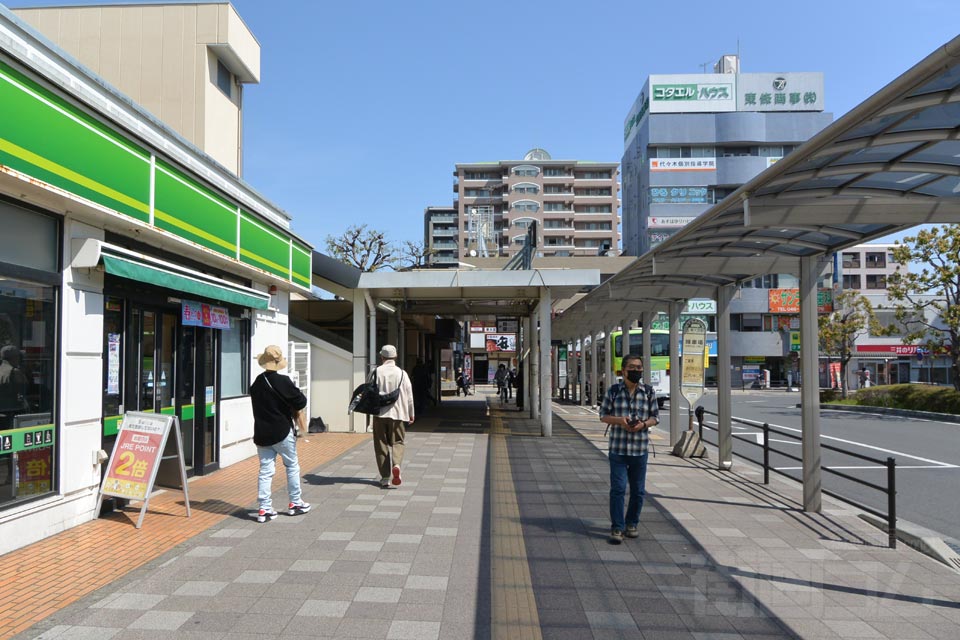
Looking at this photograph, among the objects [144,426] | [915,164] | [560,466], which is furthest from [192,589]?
[560,466]

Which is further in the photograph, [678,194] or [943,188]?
[678,194]

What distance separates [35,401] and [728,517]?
246 inches

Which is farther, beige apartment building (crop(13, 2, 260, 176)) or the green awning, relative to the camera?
beige apartment building (crop(13, 2, 260, 176))

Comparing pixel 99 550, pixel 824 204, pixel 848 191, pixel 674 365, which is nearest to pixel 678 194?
pixel 674 365

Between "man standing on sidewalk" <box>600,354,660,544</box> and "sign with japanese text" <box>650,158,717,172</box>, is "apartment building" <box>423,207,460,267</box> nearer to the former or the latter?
"sign with japanese text" <box>650,158,717,172</box>

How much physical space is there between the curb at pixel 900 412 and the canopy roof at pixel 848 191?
15.4m

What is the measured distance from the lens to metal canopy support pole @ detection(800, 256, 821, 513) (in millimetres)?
7203

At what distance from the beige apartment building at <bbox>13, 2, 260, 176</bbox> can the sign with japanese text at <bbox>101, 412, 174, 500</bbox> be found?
948cm

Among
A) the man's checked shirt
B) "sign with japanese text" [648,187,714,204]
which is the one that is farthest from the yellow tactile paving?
"sign with japanese text" [648,187,714,204]

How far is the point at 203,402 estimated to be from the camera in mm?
8805

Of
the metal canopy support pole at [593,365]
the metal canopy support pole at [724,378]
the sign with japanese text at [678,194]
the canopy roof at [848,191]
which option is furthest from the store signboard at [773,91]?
the canopy roof at [848,191]

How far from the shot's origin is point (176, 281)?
729 cm

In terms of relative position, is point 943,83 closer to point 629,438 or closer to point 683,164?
point 629,438

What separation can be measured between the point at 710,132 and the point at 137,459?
56.3 meters
